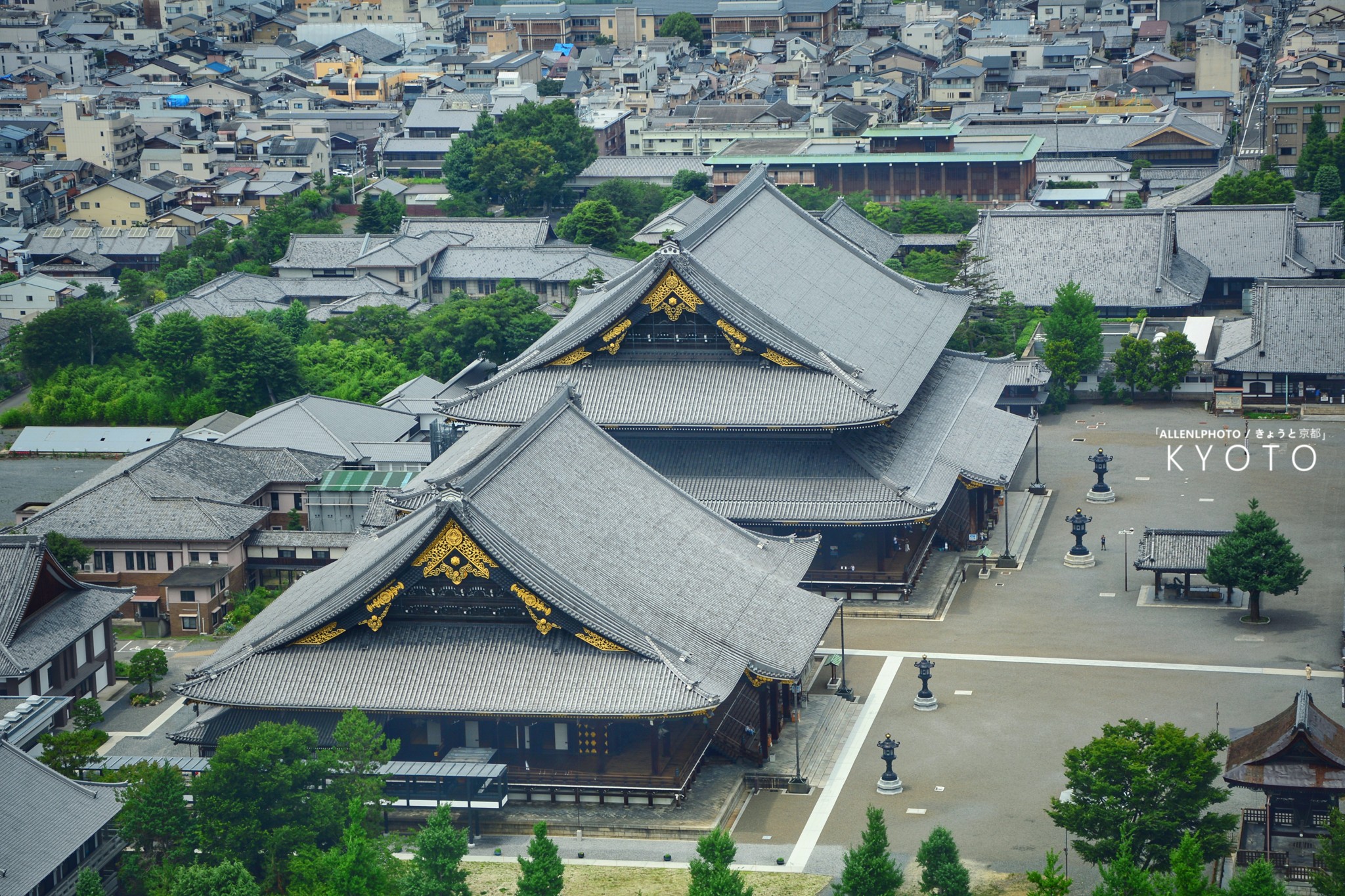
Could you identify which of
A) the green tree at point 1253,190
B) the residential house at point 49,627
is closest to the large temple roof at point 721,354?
the residential house at point 49,627

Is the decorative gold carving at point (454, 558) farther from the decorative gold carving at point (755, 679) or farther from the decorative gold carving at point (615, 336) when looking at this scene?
the decorative gold carving at point (615, 336)

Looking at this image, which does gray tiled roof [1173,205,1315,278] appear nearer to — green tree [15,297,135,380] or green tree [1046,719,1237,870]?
green tree [15,297,135,380]

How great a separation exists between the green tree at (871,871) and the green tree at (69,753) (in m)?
19.0

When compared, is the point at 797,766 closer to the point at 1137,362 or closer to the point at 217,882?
the point at 217,882

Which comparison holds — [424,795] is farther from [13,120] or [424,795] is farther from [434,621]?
[13,120]

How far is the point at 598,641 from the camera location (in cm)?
4838

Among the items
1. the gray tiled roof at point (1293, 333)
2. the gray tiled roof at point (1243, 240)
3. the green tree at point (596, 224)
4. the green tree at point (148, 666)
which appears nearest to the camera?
the green tree at point (148, 666)

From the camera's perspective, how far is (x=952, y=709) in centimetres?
5559

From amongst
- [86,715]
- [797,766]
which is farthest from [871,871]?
[86,715]

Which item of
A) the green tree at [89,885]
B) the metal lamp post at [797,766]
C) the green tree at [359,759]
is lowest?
the metal lamp post at [797,766]

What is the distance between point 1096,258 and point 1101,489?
29292mm

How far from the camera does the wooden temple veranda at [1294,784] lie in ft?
143

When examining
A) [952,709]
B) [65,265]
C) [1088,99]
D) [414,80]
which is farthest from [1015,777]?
[414,80]

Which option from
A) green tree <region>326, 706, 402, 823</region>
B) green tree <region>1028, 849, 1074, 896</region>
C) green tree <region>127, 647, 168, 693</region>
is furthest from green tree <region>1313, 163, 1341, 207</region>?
green tree <region>326, 706, 402, 823</region>
